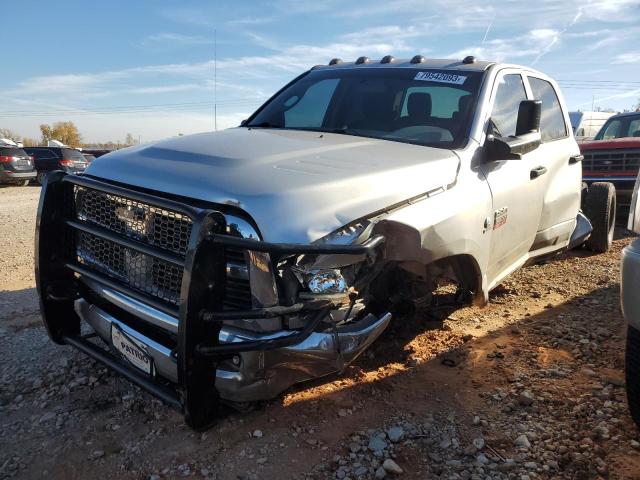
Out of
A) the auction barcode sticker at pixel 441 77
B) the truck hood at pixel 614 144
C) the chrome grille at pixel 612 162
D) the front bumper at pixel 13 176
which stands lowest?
the front bumper at pixel 13 176

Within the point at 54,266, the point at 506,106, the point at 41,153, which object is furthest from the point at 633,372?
the point at 41,153

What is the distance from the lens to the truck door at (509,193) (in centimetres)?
355

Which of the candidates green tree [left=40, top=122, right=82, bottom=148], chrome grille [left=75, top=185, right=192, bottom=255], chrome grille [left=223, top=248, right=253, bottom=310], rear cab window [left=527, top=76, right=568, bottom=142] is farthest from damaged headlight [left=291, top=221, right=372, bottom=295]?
green tree [left=40, top=122, right=82, bottom=148]

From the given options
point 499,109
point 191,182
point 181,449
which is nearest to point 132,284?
point 191,182

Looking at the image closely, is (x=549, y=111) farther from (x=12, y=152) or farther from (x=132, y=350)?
(x=12, y=152)

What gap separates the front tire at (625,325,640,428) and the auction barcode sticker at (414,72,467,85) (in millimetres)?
2093

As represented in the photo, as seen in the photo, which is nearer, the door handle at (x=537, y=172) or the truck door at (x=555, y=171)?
the door handle at (x=537, y=172)

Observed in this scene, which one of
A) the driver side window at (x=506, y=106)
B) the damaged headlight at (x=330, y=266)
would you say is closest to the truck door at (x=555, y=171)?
the driver side window at (x=506, y=106)

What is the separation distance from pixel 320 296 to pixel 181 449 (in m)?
1.10

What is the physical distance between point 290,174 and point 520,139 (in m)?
1.88

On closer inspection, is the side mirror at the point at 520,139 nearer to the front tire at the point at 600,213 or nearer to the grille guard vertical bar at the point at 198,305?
the grille guard vertical bar at the point at 198,305

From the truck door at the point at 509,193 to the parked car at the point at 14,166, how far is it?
20689mm

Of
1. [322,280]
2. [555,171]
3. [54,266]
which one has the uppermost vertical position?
[555,171]

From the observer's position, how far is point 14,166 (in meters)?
20.2
